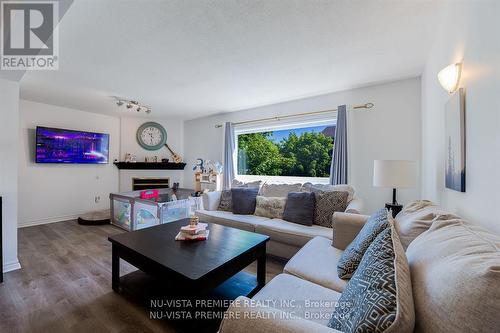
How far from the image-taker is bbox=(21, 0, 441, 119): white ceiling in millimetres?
1520

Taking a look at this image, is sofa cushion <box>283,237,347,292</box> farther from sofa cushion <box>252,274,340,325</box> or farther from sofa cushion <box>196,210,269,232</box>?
sofa cushion <box>196,210,269,232</box>

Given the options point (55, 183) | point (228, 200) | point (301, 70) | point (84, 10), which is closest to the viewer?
point (84, 10)

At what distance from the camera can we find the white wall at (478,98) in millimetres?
951

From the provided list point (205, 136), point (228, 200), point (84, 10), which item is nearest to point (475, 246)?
point (84, 10)

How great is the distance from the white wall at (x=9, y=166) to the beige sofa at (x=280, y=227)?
6.67ft

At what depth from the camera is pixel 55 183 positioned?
13.1 feet

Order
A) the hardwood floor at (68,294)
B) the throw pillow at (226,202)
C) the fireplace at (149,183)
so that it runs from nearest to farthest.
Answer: the hardwood floor at (68,294) → the throw pillow at (226,202) → the fireplace at (149,183)

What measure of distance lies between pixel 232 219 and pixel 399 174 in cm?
197

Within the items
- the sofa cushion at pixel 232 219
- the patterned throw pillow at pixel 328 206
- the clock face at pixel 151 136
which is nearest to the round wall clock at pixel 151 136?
the clock face at pixel 151 136

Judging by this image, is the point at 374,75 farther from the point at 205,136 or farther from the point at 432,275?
the point at 205,136

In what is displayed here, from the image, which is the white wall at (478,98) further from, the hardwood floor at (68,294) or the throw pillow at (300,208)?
the hardwood floor at (68,294)

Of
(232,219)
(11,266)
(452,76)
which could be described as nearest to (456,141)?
(452,76)

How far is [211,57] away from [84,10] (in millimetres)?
1030

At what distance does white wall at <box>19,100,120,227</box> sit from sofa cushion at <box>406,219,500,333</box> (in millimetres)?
5359
